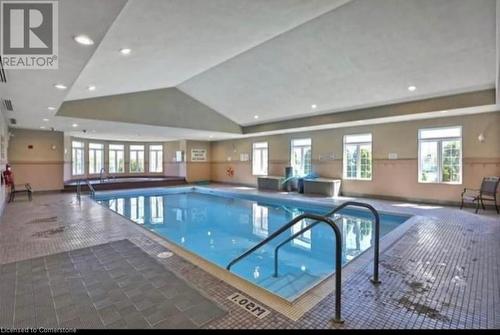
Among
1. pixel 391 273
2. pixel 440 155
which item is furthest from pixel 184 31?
pixel 440 155

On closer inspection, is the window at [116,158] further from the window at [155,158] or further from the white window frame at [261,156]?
the white window frame at [261,156]

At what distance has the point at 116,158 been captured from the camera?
1473cm

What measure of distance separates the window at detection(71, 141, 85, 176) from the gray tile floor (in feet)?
26.9

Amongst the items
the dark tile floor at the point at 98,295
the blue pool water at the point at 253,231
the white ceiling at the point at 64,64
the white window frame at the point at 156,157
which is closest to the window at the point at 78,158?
the white window frame at the point at 156,157

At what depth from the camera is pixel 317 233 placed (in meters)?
5.58

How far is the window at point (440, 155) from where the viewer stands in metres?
6.88

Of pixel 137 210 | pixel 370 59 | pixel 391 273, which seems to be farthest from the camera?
pixel 137 210

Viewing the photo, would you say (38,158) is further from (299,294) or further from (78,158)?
(299,294)

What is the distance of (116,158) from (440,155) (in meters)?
14.9

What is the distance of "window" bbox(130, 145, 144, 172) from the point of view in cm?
1525

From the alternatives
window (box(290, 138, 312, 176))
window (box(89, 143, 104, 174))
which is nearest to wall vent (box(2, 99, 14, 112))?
window (box(89, 143, 104, 174))

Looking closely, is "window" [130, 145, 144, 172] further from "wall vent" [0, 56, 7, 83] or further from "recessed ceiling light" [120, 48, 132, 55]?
"recessed ceiling light" [120, 48, 132, 55]

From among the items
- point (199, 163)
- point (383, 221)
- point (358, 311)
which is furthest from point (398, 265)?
point (199, 163)

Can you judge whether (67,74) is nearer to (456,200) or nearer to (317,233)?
(317,233)
